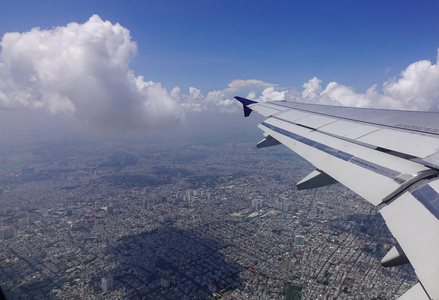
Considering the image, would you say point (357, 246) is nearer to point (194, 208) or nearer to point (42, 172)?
point (194, 208)

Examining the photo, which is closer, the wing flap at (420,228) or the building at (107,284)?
the wing flap at (420,228)

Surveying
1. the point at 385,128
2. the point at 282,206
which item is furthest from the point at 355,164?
the point at 282,206

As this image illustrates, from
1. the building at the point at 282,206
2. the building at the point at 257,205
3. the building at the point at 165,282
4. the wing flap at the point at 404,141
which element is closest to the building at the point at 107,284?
the building at the point at 165,282

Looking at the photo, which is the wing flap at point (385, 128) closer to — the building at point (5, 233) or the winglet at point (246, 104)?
the winglet at point (246, 104)

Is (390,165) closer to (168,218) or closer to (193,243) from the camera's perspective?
(193,243)

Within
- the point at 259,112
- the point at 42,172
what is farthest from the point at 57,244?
the point at 42,172
